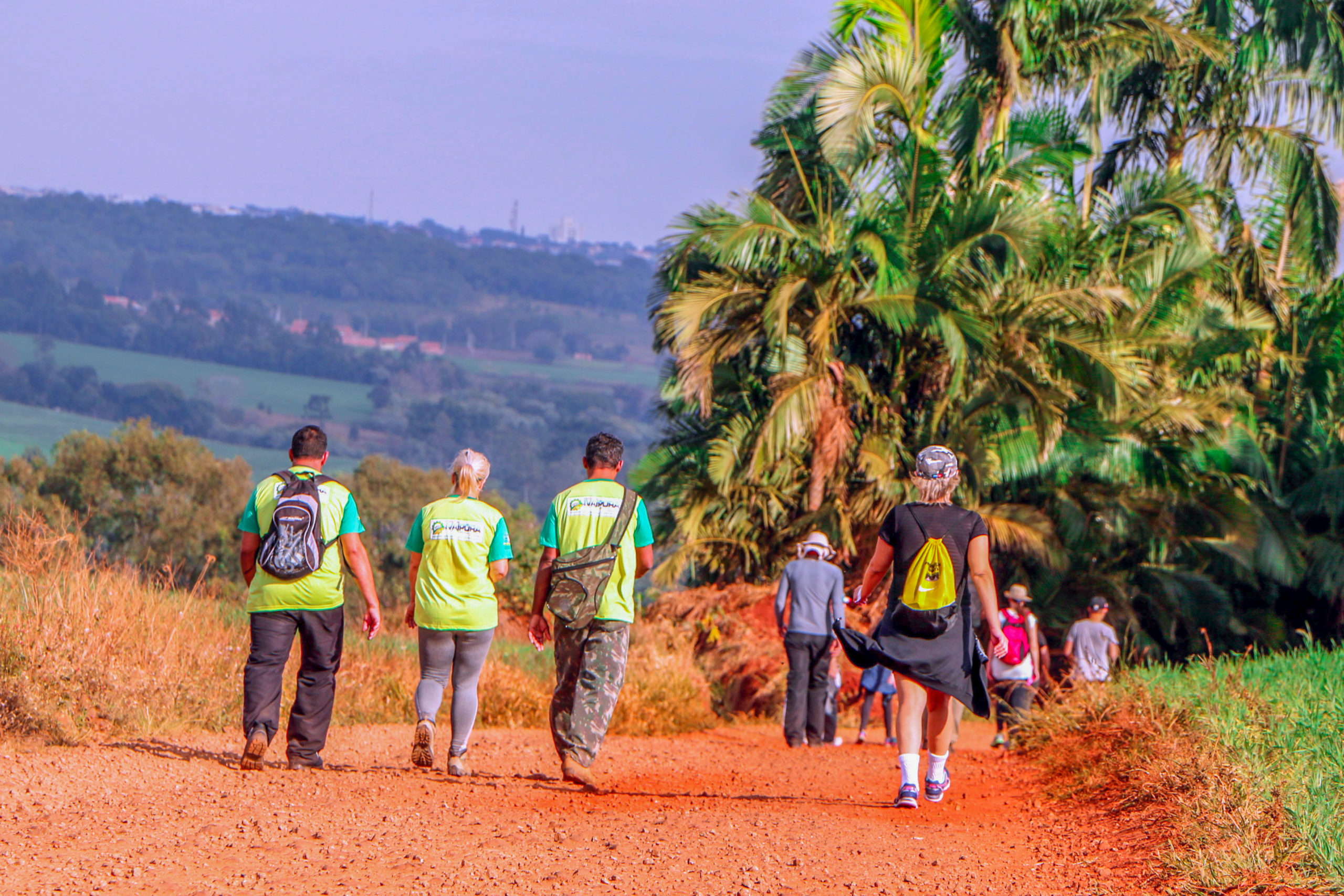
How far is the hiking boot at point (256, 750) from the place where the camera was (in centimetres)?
593

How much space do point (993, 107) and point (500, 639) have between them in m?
9.61

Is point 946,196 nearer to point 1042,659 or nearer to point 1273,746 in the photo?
point 1042,659

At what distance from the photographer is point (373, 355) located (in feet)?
502

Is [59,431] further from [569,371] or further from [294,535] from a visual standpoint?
[294,535]

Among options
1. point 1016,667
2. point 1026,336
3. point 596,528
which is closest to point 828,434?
point 1026,336

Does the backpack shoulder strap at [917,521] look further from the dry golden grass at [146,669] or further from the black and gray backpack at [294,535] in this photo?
the dry golden grass at [146,669]

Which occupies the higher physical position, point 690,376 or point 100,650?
point 690,376

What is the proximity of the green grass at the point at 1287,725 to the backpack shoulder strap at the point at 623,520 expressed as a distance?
2.74m

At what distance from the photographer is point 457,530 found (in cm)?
609

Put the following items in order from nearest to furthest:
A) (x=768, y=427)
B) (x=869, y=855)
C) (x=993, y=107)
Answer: (x=869, y=855)
(x=768, y=427)
(x=993, y=107)

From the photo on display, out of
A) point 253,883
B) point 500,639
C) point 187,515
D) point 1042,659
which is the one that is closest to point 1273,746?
point 253,883

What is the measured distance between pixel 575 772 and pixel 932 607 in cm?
178

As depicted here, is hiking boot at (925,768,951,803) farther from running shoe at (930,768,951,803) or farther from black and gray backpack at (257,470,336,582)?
black and gray backpack at (257,470,336,582)

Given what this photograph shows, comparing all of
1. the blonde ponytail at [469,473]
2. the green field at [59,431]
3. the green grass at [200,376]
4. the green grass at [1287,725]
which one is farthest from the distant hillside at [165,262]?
the blonde ponytail at [469,473]
